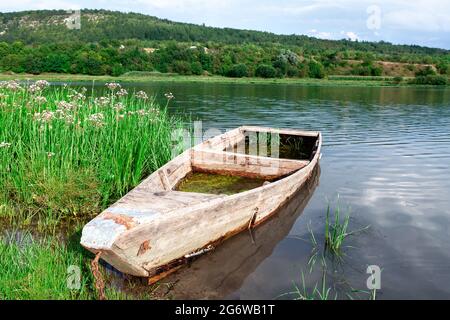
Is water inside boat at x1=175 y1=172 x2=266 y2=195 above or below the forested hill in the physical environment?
below

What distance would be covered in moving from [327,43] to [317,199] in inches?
5071

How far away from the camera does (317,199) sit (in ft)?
29.7

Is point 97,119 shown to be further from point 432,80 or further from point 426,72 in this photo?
point 426,72

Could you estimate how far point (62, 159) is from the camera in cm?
694

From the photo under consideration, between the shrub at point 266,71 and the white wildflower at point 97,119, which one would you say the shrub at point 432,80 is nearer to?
the shrub at point 266,71

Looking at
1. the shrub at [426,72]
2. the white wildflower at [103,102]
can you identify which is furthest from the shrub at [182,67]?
the white wildflower at [103,102]

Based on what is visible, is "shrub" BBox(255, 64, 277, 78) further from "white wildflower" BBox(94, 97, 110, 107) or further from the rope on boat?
the rope on boat

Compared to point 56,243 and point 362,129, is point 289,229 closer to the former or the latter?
point 56,243

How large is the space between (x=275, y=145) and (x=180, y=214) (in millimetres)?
7403

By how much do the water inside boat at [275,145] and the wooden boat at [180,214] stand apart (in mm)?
2501

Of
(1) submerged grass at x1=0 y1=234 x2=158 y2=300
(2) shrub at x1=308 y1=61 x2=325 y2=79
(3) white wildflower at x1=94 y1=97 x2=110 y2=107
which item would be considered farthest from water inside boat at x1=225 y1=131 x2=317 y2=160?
(2) shrub at x1=308 y1=61 x2=325 y2=79

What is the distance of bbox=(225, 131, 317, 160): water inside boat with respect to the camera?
11742 mm

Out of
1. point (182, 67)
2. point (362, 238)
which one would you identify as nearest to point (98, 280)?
point (362, 238)

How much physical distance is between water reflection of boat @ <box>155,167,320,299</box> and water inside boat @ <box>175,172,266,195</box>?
105cm
